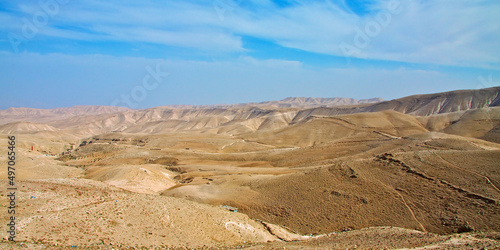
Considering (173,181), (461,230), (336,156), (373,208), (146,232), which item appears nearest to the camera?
(146,232)

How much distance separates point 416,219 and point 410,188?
3689mm

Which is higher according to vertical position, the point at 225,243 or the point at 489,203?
the point at 489,203

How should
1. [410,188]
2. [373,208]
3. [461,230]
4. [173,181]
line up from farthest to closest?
[173,181] → [410,188] → [373,208] → [461,230]

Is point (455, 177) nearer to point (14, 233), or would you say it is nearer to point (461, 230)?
point (461, 230)

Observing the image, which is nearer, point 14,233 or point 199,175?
point 14,233

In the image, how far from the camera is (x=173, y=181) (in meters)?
32.6

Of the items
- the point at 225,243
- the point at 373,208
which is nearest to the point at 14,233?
the point at 225,243

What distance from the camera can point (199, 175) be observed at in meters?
33.3

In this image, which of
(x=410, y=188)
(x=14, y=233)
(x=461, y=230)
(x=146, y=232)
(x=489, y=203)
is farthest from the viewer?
(x=410, y=188)

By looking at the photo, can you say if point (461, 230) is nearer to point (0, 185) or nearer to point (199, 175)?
point (199, 175)

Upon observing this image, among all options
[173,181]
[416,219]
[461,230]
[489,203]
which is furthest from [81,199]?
[489,203]

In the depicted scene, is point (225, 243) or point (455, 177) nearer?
point (225, 243)

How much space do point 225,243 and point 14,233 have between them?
8.90 m

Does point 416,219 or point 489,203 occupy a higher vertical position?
point 489,203
